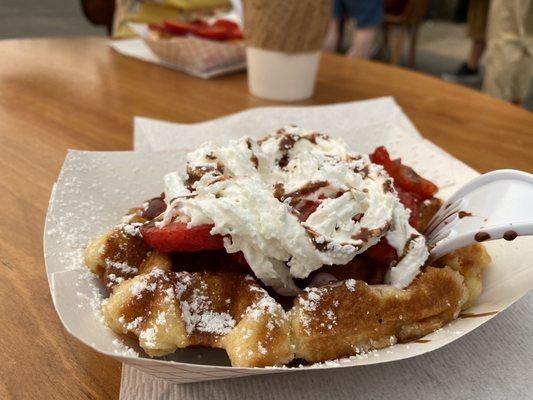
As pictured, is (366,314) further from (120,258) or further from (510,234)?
(120,258)

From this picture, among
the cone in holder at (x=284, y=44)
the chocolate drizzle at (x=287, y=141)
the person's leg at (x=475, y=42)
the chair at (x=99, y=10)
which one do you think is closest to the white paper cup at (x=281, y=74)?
the cone in holder at (x=284, y=44)

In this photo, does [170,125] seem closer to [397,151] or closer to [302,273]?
[397,151]

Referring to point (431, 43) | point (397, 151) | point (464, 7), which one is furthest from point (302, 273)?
point (464, 7)

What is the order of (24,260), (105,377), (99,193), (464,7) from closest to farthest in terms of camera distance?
(105,377), (24,260), (99,193), (464,7)

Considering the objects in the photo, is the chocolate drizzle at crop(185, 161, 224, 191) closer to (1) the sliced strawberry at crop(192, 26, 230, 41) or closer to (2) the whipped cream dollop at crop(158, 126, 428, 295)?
(2) the whipped cream dollop at crop(158, 126, 428, 295)

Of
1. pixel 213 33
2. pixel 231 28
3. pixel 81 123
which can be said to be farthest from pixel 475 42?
pixel 81 123

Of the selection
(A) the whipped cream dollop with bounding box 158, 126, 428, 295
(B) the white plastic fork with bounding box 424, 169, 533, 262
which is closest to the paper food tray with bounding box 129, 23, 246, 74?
(A) the whipped cream dollop with bounding box 158, 126, 428, 295
